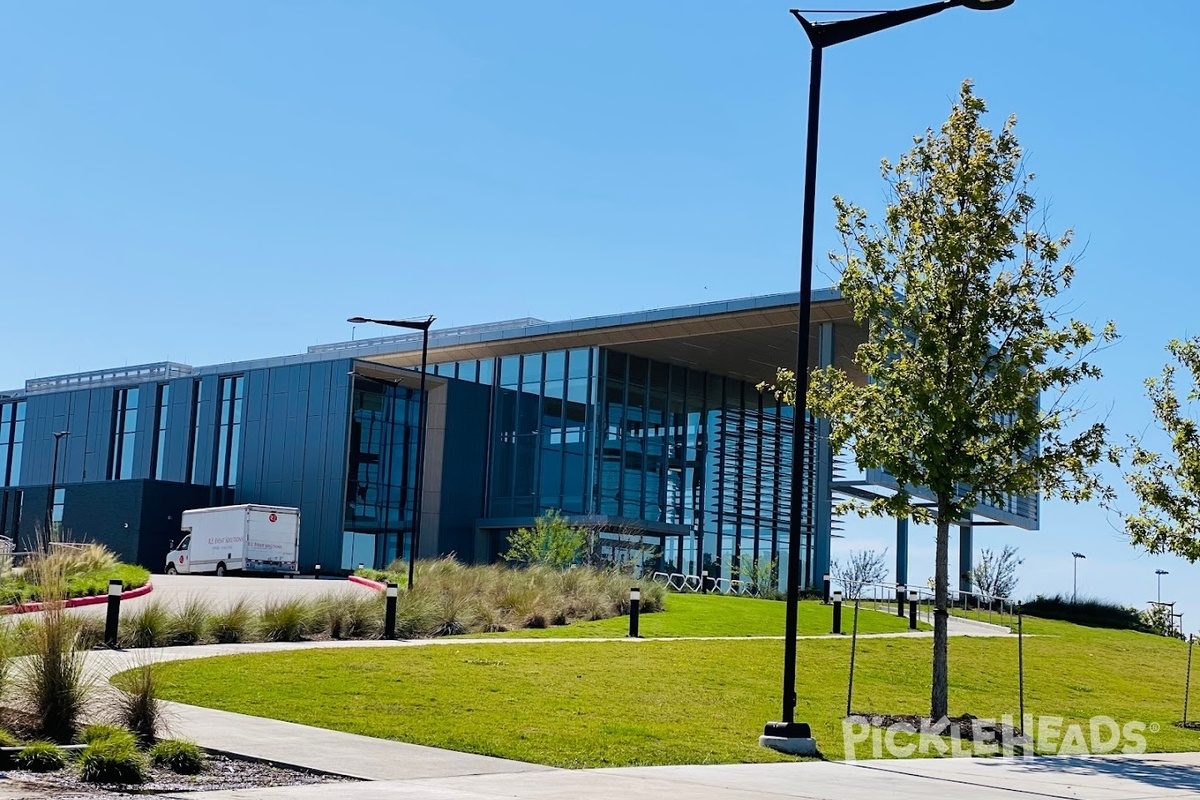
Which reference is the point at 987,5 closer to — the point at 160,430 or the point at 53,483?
the point at 53,483

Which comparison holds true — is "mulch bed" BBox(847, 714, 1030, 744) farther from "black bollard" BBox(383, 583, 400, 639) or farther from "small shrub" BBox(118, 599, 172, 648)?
"small shrub" BBox(118, 599, 172, 648)

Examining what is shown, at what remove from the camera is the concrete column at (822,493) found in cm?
5250

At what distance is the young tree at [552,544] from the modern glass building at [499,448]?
3330 millimetres

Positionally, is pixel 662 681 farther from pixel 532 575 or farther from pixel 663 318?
pixel 663 318

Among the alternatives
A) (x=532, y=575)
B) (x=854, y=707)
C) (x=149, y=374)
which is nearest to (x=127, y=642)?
(x=854, y=707)

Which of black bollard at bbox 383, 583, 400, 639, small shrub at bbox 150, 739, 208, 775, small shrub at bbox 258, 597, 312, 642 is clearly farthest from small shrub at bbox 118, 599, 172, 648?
small shrub at bbox 150, 739, 208, 775

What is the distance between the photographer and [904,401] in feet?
58.5

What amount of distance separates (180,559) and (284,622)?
34590 millimetres

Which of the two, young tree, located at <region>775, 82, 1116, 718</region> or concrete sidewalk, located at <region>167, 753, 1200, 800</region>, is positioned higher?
young tree, located at <region>775, 82, 1116, 718</region>

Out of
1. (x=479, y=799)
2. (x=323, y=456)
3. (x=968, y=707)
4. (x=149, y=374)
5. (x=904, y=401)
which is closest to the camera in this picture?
(x=479, y=799)

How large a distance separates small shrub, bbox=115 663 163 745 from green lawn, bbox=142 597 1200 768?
2309mm

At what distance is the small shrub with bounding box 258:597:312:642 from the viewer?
24.2 m

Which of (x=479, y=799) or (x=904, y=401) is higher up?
(x=904, y=401)

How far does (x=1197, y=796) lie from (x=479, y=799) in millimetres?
6310
